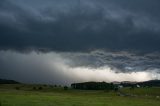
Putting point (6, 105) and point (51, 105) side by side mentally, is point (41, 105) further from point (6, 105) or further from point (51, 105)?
point (6, 105)

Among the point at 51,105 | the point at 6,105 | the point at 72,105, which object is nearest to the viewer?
the point at 6,105

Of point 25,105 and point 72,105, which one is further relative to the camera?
point 72,105

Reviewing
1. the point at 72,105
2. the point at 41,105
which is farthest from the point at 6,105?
the point at 72,105

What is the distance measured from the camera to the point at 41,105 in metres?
56.5

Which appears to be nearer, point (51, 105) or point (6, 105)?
point (6, 105)

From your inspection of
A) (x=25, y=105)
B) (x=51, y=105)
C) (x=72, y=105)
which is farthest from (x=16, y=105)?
(x=72, y=105)

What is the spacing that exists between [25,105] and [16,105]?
1.82 metres

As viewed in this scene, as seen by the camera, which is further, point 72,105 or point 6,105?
point 72,105

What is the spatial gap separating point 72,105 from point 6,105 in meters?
14.3

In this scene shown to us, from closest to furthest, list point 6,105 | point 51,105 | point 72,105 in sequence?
point 6,105 → point 51,105 → point 72,105

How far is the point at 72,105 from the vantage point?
62.5m

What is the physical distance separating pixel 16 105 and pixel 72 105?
1211cm

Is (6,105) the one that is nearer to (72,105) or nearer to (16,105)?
(16,105)

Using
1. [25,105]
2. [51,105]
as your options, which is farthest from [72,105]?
[25,105]
